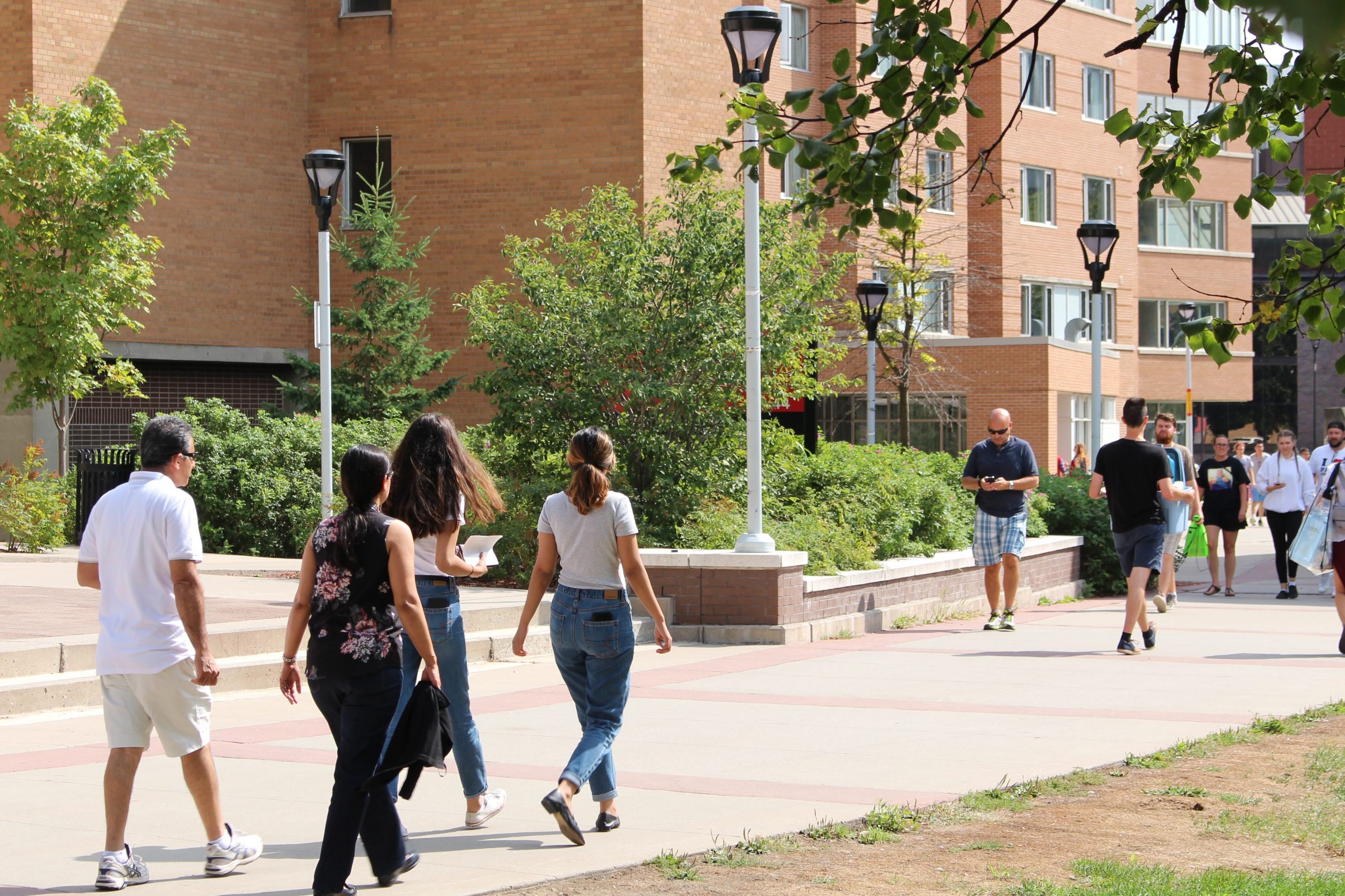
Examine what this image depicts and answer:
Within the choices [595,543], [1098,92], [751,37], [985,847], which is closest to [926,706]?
[985,847]

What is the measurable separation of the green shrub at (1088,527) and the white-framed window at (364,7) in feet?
52.5

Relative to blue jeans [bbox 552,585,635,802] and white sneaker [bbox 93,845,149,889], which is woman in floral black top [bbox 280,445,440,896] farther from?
blue jeans [bbox 552,585,635,802]

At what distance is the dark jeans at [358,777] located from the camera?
207 inches

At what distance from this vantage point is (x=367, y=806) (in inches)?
215

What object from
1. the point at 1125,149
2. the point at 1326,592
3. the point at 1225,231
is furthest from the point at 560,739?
the point at 1225,231

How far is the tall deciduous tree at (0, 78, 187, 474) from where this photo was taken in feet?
66.5

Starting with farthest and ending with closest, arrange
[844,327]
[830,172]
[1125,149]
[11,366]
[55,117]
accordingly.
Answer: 1. [1125,149]
2. [844,327]
3. [11,366]
4. [55,117]
5. [830,172]

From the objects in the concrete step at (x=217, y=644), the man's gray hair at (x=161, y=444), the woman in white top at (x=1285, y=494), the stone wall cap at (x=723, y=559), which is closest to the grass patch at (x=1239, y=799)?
the man's gray hair at (x=161, y=444)

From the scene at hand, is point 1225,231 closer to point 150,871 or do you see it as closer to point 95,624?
point 95,624

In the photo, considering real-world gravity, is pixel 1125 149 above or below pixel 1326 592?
above

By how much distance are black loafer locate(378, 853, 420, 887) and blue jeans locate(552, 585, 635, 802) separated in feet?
3.20

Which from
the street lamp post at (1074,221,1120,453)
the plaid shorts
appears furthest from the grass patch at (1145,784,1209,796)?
the street lamp post at (1074,221,1120,453)

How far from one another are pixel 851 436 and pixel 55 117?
23411 mm

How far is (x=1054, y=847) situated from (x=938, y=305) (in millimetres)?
34824
